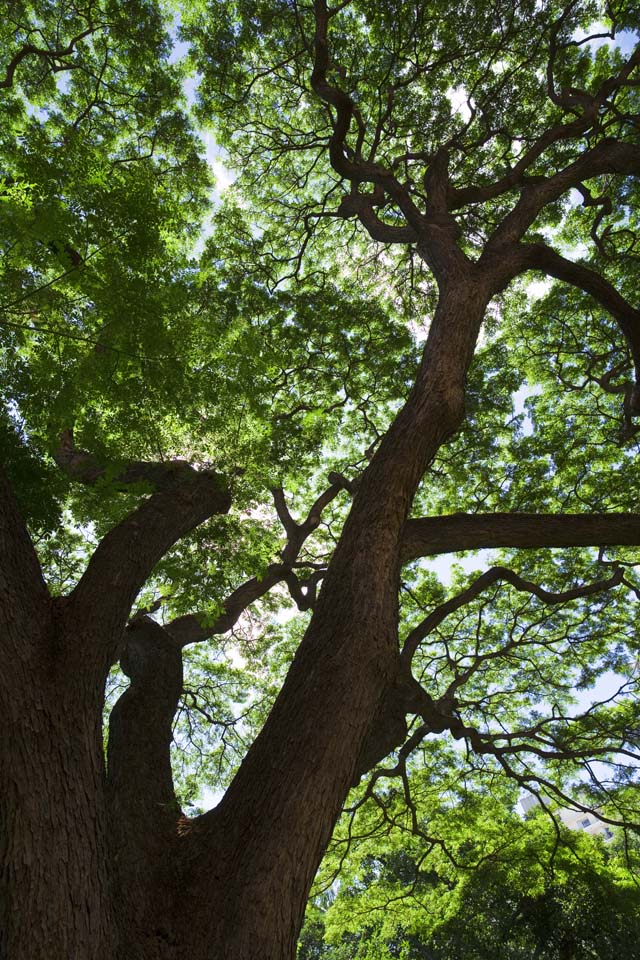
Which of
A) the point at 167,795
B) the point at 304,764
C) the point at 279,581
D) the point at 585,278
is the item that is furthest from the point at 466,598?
the point at 585,278

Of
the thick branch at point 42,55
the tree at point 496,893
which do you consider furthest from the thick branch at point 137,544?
the tree at point 496,893

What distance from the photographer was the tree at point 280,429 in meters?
2.20

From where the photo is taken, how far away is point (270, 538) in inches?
210

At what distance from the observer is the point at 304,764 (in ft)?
7.16

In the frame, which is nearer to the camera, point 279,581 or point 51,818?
point 51,818

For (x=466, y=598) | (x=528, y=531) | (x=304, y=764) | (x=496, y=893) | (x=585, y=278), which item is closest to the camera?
(x=304, y=764)

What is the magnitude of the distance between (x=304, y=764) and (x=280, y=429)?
5004 mm

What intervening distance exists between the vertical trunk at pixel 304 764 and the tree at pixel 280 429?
1 centimetres

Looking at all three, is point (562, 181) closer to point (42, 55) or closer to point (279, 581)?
point (279, 581)

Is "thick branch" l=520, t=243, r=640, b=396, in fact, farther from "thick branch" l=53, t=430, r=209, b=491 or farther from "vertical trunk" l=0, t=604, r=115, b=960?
"vertical trunk" l=0, t=604, r=115, b=960

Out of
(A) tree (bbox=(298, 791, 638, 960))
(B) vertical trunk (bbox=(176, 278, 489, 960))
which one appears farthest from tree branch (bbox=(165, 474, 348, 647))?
(A) tree (bbox=(298, 791, 638, 960))

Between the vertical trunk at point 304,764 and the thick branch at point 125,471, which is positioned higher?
the thick branch at point 125,471

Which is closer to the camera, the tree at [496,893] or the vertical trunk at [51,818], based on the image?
the vertical trunk at [51,818]

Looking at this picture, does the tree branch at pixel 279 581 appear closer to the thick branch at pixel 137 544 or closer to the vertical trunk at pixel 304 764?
the thick branch at pixel 137 544
